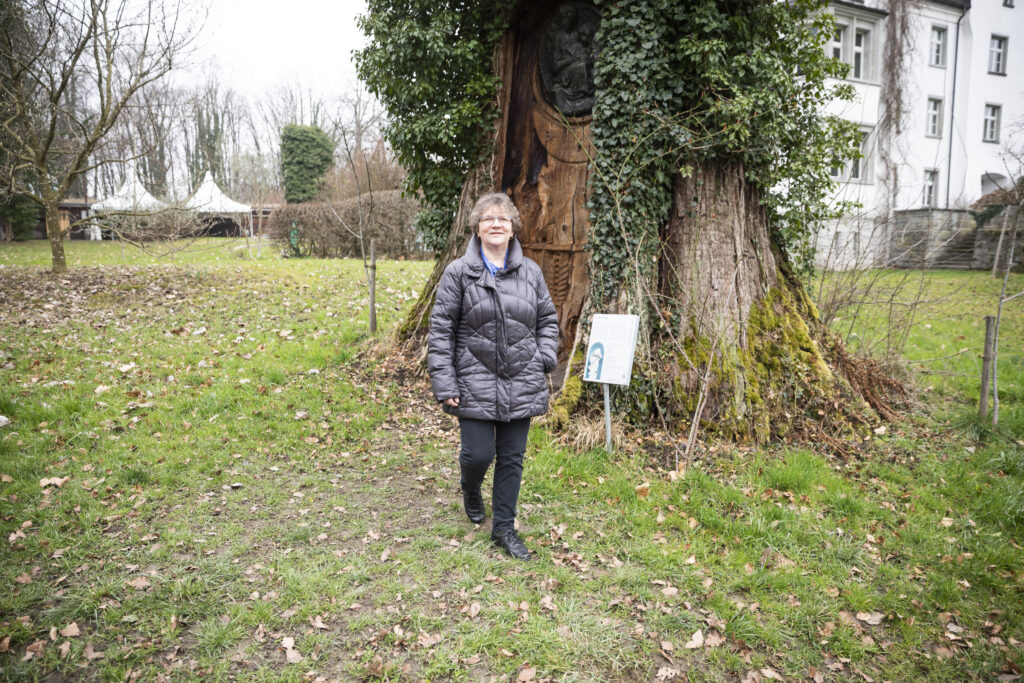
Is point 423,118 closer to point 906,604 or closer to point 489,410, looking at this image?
point 489,410

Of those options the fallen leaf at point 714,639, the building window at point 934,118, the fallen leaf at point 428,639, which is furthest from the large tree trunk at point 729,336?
the building window at point 934,118

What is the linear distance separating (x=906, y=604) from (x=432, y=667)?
2617 millimetres

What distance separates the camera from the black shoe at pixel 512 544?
3.50 meters

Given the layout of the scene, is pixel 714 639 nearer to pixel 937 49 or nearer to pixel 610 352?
pixel 610 352

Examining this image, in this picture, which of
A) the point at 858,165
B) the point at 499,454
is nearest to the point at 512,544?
the point at 499,454

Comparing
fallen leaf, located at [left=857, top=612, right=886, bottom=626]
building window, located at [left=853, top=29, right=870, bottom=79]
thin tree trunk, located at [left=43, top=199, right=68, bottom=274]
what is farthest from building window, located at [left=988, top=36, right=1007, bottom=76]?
thin tree trunk, located at [left=43, top=199, right=68, bottom=274]

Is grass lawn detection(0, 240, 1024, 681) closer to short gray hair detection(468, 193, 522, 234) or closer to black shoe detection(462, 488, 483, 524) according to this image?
black shoe detection(462, 488, 483, 524)

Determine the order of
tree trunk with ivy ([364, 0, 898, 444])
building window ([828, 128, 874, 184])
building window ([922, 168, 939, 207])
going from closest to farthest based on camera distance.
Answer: tree trunk with ivy ([364, 0, 898, 444]) → building window ([828, 128, 874, 184]) → building window ([922, 168, 939, 207])

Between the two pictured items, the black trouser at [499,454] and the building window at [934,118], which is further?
the building window at [934,118]

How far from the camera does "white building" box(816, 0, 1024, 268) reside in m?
20.6

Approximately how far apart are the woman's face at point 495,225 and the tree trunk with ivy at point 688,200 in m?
1.99

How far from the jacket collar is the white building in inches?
821

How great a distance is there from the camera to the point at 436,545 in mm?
3656

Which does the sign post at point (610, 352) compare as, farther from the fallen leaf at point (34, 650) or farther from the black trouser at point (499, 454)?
the fallen leaf at point (34, 650)
